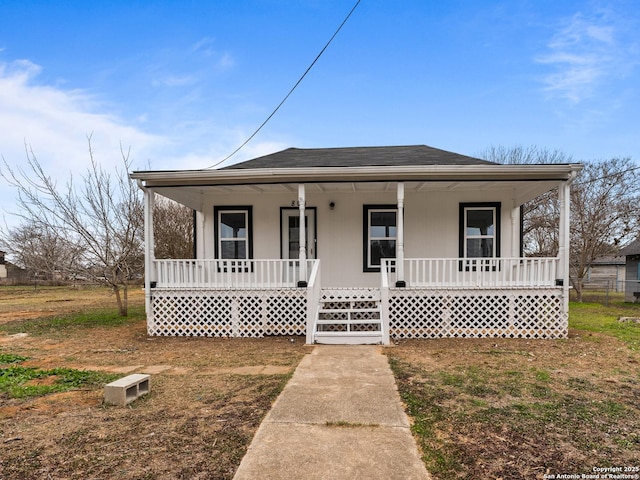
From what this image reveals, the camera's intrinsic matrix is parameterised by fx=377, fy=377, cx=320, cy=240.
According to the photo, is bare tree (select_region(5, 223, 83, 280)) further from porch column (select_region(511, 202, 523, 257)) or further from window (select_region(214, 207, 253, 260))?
porch column (select_region(511, 202, 523, 257))

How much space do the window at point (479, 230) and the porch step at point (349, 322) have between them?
2.85 meters

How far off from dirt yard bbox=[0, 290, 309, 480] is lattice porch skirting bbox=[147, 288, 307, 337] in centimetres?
140

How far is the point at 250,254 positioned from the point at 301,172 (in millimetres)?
2962

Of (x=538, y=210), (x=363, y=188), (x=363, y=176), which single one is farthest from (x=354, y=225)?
(x=538, y=210)

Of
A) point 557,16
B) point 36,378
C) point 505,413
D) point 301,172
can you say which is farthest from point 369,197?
point 557,16

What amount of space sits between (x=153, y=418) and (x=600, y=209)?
21.4 meters

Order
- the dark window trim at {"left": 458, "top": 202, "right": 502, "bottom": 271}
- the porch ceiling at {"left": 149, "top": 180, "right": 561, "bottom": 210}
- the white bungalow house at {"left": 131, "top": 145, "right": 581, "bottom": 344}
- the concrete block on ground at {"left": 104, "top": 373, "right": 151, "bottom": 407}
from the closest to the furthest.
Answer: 1. the concrete block on ground at {"left": 104, "top": 373, "right": 151, "bottom": 407}
2. the white bungalow house at {"left": 131, "top": 145, "right": 581, "bottom": 344}
3. the porch ceiling at {"left": 149, "top": 180, "right": 561, "bottom": 210}
4. the dark window trim at {"left": 458, "top": 202, "right": 502, "bottom": 271}

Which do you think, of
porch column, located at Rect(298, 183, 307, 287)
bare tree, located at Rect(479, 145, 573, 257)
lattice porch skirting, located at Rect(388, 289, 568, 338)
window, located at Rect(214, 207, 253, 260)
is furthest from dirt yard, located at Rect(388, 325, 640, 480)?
bare tree, located at Rect(479, 145, 573, 257)

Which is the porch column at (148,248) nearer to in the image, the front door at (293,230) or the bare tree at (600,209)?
the front door at (293,230)

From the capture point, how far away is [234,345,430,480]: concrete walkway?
101 inches

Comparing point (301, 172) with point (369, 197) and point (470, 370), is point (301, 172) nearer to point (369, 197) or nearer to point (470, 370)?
point (369, 197)

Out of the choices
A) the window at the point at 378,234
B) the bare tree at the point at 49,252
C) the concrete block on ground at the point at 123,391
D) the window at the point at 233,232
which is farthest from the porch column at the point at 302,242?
the bare tree at the point at 49,252

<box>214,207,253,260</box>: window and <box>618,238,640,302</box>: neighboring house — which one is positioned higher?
<box>214,207,253,260</box>: window

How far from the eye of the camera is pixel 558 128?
21219 millimetres
